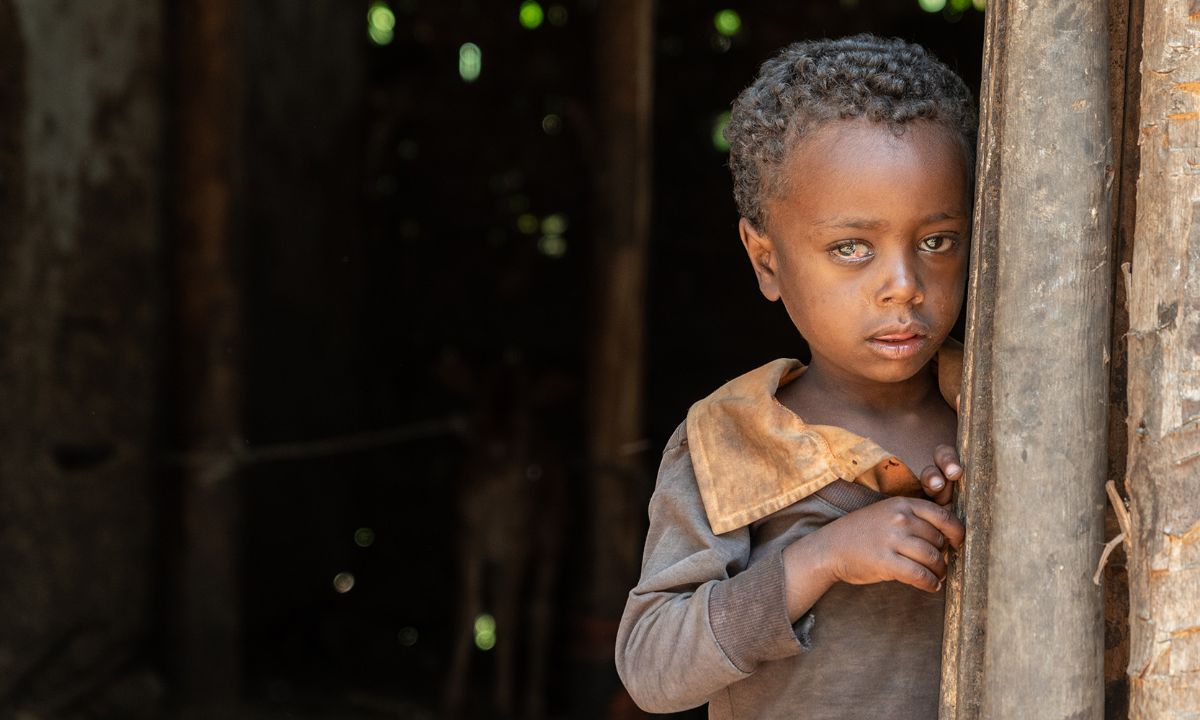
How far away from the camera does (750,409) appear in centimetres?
160

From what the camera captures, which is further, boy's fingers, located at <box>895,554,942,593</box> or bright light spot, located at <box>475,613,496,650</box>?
bright light spot, located at <box>475,613,496,650</box>

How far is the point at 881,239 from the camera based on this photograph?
1.50 m

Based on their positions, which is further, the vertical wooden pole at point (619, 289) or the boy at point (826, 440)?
the vertical wooden pole at point (619, 289)

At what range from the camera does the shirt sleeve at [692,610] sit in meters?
1.44

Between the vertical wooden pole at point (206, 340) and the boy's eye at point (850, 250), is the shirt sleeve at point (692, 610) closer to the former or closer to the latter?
the boy's eye at point (850, 250)

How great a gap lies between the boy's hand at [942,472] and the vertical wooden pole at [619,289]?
10.2 ft

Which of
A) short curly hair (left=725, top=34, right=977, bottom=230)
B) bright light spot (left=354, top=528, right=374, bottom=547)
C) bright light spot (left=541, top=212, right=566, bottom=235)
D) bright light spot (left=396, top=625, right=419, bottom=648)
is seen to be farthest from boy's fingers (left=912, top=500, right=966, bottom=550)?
bright light spot (left=354, top=528, right=374, bottom=547)

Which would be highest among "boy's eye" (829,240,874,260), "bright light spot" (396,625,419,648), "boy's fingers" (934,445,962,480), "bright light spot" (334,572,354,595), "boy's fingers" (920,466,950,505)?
"boy's eye" (829,240,874,260)

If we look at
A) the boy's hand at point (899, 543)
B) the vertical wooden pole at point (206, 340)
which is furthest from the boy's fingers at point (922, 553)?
the vertical wooden pole at point (206, 340)

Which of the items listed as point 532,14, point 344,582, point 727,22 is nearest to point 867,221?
point 727,22

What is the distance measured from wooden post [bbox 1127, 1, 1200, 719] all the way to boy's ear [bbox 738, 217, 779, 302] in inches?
19.1

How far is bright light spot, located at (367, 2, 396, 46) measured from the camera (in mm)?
6668

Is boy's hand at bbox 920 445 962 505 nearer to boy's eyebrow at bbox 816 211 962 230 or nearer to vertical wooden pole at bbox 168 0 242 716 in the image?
boy's eyebrow at bbox 816 211 962 230

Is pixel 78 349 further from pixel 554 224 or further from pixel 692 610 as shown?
pixel 692 610
